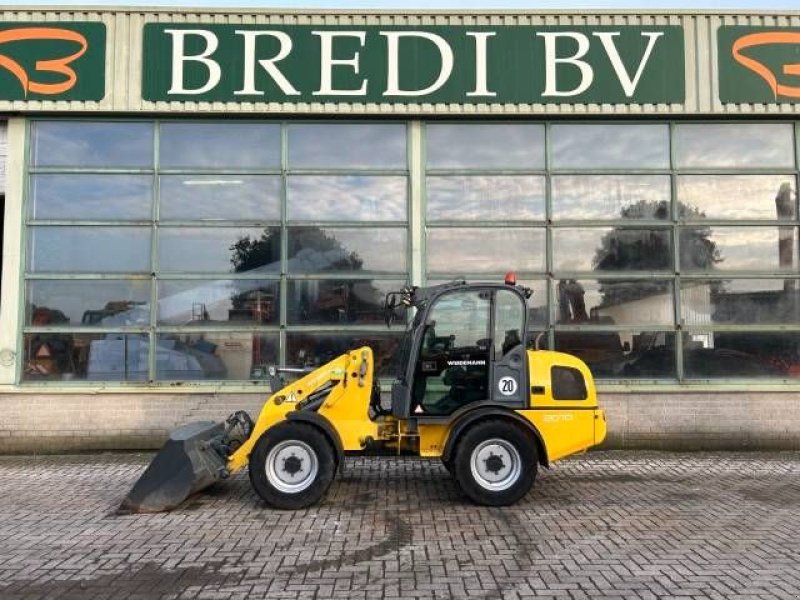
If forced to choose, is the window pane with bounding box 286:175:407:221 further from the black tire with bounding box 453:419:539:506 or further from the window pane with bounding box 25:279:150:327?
the black tire with bounding box 453:419:539:506

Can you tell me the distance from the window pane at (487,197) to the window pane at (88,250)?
4.15 m

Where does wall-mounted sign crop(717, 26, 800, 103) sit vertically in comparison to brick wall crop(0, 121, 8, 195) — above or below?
above

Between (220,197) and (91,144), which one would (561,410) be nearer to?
(220,197)

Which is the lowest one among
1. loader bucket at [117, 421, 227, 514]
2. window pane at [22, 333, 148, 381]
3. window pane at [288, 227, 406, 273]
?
loader bucket at [117, 421, 227, 514]

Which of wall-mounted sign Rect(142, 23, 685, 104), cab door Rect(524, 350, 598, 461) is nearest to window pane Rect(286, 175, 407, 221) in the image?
wall-mounted sign Rect(142, 23, 685, 104)

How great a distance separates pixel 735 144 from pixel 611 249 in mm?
2414

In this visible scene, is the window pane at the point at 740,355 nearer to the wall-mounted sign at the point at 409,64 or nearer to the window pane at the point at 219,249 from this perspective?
the wall-mounted sign at the point at 409,64

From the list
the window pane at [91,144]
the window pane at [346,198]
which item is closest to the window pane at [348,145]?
the window pane at [346,198]

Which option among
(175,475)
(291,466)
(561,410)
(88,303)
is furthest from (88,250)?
(561,410)

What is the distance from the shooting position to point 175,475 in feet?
21.1

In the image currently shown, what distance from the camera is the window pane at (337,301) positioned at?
9.73 meters

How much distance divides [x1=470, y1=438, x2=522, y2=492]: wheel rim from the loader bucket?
7.88ft

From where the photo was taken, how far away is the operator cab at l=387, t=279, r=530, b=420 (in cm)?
679

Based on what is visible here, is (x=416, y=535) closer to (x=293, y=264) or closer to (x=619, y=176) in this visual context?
(x=293, y=264)
